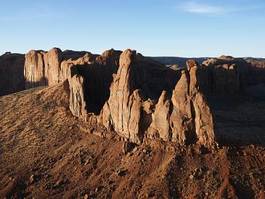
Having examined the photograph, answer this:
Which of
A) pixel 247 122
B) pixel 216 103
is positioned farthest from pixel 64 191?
pixel 216 103

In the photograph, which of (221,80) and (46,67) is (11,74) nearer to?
(46,67)

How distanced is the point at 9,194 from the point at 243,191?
29.2 m

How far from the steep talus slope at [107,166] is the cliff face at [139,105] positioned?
1.50m

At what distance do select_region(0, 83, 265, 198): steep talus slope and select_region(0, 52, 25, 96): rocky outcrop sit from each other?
44836 millimetres

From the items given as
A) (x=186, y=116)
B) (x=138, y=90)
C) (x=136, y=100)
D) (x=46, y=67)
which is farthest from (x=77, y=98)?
(x=46, y=67)

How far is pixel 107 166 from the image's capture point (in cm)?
7744

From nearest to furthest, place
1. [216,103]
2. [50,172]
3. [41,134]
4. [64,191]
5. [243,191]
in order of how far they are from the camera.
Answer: [243,191] < [64,191] < [50,172] < [41,134] < [216,103]

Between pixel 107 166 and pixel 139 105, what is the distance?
8.76m

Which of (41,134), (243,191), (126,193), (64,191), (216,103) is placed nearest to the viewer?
(243,191)

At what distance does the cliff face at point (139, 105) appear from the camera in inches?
2891

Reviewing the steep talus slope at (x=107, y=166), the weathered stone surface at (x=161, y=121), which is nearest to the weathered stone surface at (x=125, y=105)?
the steep talus slope at (x=107, y=166)

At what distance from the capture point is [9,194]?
77.8 meters

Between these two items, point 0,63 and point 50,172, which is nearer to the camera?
point 50,172

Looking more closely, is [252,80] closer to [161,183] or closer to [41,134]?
[41,134]
